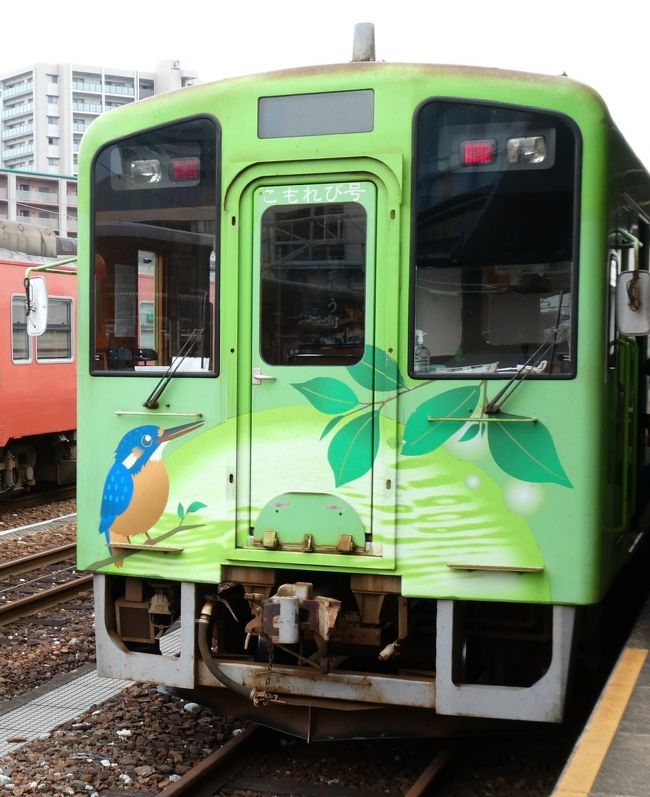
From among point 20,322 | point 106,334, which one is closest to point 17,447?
point 20,322

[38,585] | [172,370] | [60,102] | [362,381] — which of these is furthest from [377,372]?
[60,102]

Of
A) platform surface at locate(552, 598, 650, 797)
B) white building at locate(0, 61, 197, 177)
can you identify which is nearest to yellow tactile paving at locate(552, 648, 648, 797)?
platform surface at locate(552, 598, 650, 797)

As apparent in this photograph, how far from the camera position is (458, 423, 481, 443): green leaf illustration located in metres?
4.60

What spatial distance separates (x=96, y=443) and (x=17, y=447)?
392 inches

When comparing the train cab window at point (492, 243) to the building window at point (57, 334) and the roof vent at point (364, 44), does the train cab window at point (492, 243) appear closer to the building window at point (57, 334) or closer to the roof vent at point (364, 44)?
the roof vent at point (364, 44)

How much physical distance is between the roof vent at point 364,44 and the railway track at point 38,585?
5.11m

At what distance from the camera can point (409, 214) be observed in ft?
15.4

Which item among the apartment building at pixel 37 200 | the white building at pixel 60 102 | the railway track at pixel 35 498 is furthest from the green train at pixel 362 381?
the white building at pixel 60 102

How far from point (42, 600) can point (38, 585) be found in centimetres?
90

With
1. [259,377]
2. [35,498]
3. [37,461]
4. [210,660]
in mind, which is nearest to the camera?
[259,377]

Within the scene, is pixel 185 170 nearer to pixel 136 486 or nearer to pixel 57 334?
pixel 136 486

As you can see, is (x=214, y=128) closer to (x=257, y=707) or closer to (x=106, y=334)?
(x=106, y=334)

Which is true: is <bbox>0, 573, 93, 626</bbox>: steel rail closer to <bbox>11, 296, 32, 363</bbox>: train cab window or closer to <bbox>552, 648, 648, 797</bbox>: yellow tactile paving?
<bbox>552, 648, 648, 797</bbox>: yellow tactile paving

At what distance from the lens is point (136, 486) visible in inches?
202
